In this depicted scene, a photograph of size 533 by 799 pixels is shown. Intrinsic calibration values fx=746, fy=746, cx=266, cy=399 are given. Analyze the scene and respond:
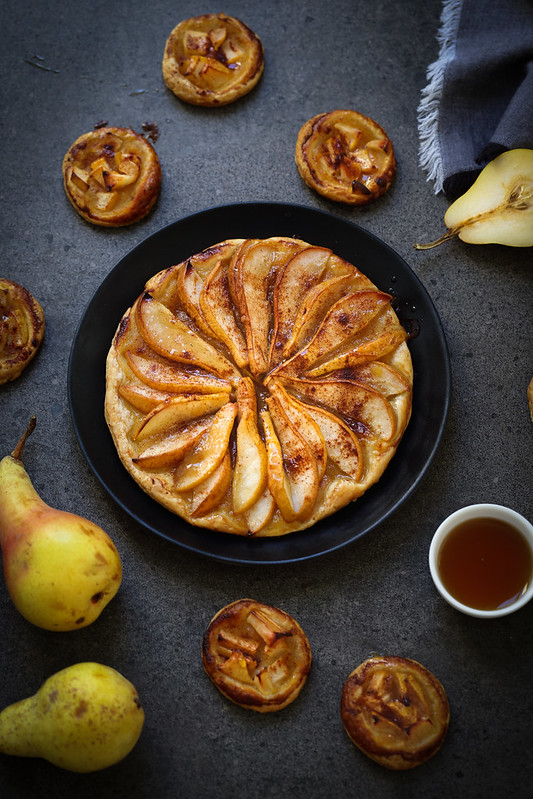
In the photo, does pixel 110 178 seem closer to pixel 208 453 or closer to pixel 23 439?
pixel 23 439

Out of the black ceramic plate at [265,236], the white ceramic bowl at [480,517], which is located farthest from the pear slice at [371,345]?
the white ceramic bowl at [480,517]

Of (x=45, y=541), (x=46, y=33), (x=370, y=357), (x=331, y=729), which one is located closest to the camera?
(x=45, y=541)

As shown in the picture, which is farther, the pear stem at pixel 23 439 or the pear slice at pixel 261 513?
the pear stem at pixel 23 439

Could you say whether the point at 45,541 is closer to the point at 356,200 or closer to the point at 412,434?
the point at 412,434

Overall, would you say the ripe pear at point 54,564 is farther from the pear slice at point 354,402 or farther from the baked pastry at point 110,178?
the baked pastry at point 110,178

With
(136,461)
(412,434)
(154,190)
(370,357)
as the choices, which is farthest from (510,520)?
(154,190)

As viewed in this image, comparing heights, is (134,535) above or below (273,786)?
above
